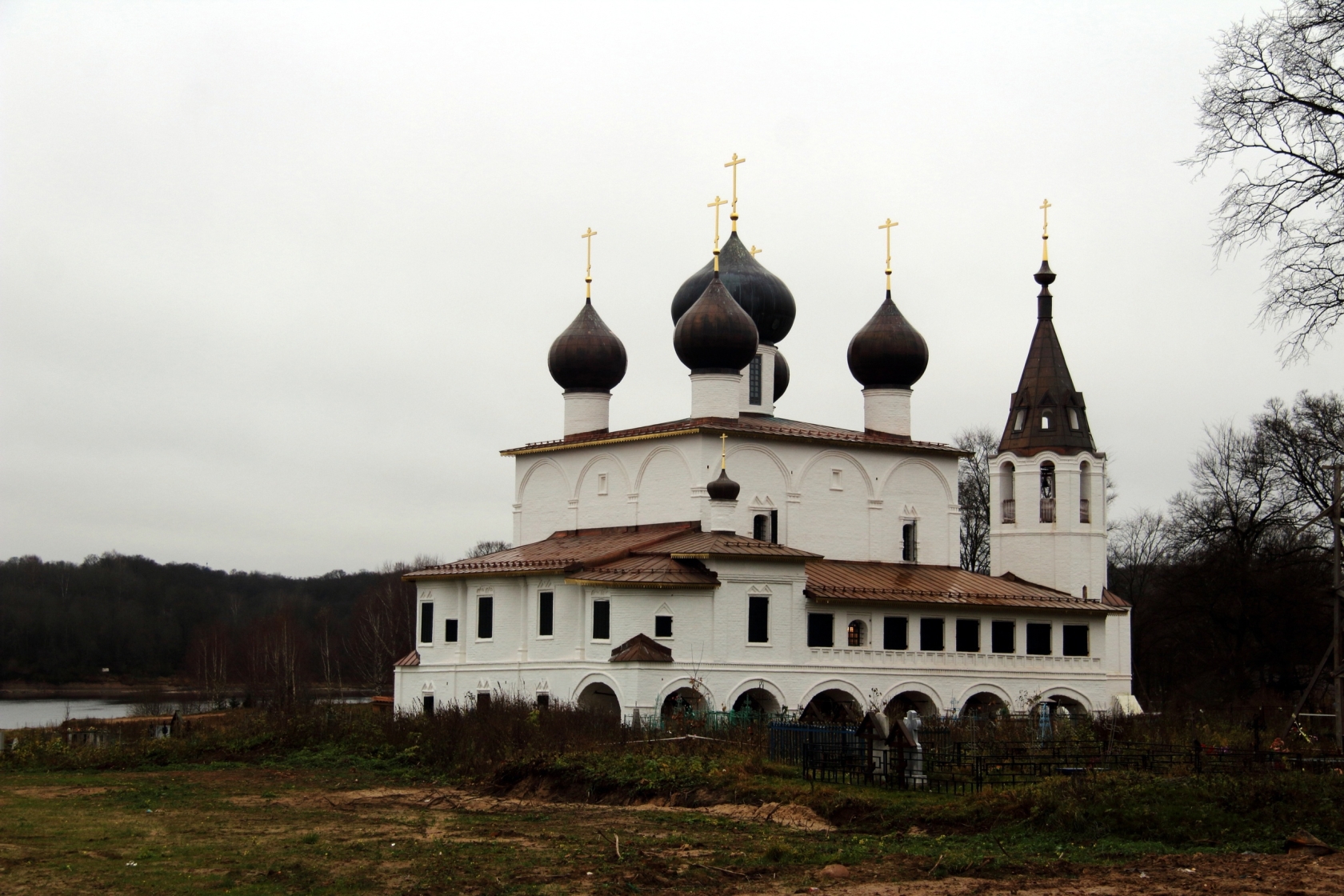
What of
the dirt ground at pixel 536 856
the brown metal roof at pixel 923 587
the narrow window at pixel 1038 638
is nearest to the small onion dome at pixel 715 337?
the brown metal roof at pixel 923 587

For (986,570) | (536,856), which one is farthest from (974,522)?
(536,856)

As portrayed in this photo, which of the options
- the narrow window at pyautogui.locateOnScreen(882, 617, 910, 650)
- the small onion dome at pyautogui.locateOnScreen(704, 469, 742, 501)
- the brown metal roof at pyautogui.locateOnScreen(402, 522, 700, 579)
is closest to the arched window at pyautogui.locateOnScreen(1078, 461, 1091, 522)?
the narrow window at pyautogui.locateOnScreen(882, 617, 910, 650)

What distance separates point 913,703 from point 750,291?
11.9 meters

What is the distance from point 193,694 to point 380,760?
148 feet

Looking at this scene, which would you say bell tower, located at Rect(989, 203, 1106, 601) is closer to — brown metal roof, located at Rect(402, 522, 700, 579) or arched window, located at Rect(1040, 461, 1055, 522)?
arched window, located at Rect(1040, 461, 1055, 522)

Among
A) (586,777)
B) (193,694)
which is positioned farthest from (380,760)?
(193,694)

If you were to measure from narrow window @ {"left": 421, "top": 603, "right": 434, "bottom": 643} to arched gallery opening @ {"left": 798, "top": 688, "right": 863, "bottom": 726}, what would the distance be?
935cm

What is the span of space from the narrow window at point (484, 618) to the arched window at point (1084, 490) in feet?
Answer: 50.2

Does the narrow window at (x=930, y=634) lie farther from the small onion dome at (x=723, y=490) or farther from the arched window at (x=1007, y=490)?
the arched window at (x=1007, y=490)

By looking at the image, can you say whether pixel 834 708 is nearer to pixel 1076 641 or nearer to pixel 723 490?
pixel 723 490

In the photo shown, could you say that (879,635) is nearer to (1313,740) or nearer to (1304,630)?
(1313,740)

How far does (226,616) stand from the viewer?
301 ft

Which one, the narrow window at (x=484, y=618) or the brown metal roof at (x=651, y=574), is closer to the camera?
the brown metal roof at (x=651, y=574)

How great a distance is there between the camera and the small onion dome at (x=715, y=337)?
38750mm
